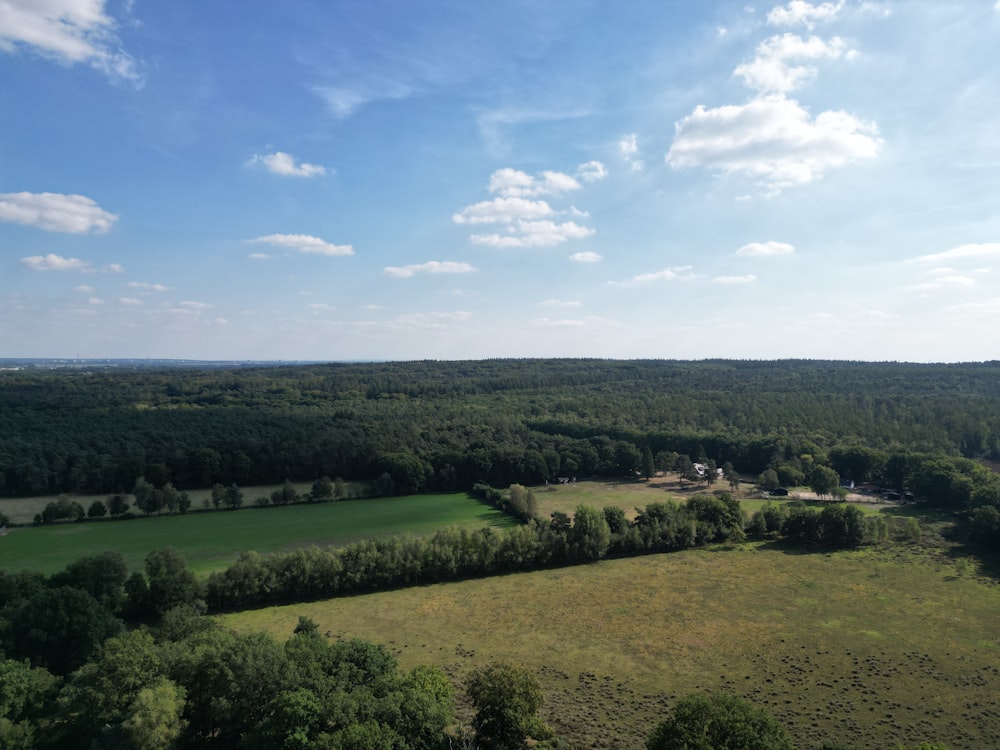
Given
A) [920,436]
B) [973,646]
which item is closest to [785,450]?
[920,436]

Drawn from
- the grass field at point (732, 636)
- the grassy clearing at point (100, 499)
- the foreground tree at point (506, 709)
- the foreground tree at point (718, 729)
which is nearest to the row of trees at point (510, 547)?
the grass field at point (732, 636)

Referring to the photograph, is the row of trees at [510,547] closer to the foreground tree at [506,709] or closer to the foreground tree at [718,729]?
the foreground tree at [506,709]

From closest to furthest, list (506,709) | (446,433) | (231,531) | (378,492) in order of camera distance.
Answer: (506,709) < (231,531) < (378,492) < (446,433)

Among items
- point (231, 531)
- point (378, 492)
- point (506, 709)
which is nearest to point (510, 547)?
Answer: point (506, 709)

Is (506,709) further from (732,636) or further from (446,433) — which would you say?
(446,433)

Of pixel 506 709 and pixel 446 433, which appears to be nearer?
pixel 506 709

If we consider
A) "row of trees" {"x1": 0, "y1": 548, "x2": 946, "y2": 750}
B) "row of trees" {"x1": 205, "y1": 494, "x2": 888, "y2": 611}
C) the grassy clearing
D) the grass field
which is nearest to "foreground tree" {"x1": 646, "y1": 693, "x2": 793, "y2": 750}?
"row of trees" {"x1": 0, "y1": 548, "x2": 946, "y2": 750}
